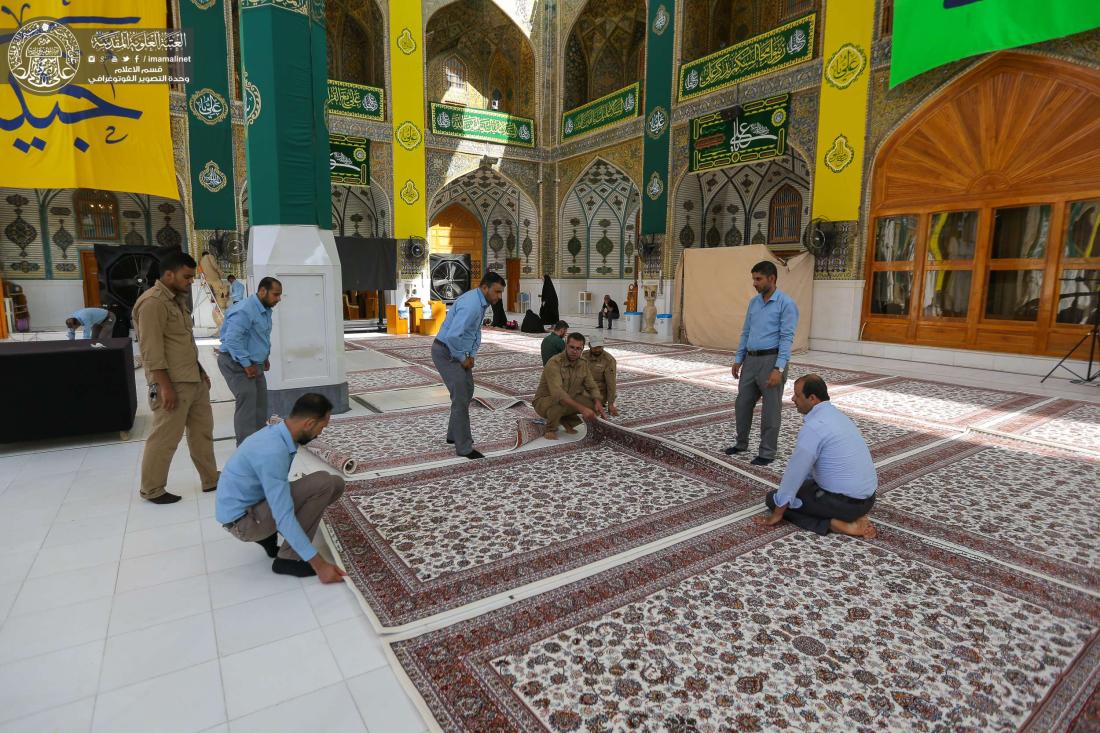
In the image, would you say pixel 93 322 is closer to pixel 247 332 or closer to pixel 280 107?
pixel 280 107

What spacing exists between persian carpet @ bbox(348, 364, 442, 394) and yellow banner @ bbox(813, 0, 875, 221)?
5.72m

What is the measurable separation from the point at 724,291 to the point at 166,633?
7.72m

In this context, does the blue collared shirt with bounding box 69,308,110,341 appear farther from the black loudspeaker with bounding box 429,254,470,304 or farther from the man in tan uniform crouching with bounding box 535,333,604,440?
the black loudspeaker with bounding box 429,254,470,304

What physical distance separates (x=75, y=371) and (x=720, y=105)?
8.99m

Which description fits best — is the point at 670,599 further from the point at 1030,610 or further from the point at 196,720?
the point at 196,720

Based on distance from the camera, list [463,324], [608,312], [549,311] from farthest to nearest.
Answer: [608,312]
[549,311]
[463,324]

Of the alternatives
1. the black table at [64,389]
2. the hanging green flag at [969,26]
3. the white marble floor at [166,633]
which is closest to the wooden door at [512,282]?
the hanging green flag at [969,26]

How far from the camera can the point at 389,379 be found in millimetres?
5832

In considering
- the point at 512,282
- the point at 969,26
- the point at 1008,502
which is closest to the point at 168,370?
the point at 1008,502

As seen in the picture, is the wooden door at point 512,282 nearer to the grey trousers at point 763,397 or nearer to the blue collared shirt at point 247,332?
the grey trousers at point 763,397

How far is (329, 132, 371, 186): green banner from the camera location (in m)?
10.3

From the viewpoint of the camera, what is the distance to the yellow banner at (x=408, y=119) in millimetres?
10586

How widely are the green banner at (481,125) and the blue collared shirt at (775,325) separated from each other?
9869 mm

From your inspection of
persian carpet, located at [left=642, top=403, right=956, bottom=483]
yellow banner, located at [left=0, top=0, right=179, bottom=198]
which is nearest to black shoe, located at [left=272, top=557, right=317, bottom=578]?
persian carpet, located at [left=642, top=403, right=956, bottom=483]
